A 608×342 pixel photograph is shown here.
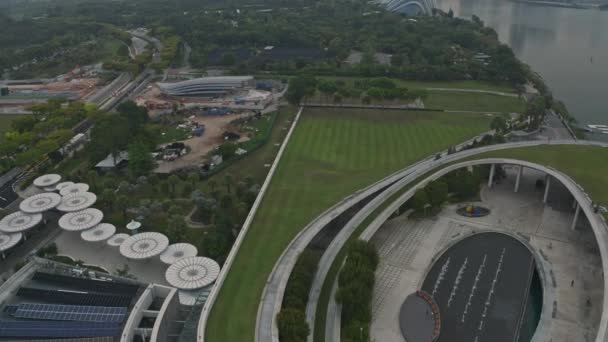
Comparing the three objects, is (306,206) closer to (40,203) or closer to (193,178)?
(193,178)

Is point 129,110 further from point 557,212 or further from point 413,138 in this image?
point 557,212

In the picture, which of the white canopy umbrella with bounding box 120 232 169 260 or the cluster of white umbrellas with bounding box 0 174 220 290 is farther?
the white canopy umbrella with bounding box 120 232 169 260

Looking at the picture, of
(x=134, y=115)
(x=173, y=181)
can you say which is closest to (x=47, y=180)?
(x=173, y=181)

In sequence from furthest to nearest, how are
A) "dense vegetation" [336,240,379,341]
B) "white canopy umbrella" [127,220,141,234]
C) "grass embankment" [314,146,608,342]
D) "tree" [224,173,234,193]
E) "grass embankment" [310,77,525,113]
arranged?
"grass embankment" [310,77,525,113] < "tree" [224,173,234,193] < "white canopy umbrella" [127,220,141,234] < "grass embankment" [314,146,608,342] < "dense vegetation" [336,240,379,341]

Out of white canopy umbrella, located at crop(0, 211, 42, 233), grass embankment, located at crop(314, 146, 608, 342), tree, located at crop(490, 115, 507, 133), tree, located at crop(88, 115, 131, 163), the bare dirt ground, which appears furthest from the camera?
tree, located at crop(490, 115, 507, 133)

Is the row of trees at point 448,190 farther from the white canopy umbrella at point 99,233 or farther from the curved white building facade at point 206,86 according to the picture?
the curved white building facade at point 206,86

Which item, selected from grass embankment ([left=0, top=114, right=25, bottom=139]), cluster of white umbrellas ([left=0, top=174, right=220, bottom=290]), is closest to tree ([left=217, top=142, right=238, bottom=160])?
cluster of white umbrellas ([left=0, top=174, right=220, bottom=290])

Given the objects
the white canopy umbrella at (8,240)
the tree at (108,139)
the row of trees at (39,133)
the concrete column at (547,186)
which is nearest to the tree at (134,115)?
the tree at (108,139)

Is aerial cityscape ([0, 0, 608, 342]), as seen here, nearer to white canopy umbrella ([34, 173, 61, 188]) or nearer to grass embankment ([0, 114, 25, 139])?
white canopy umbrella ([34, 173, 61, 188])
